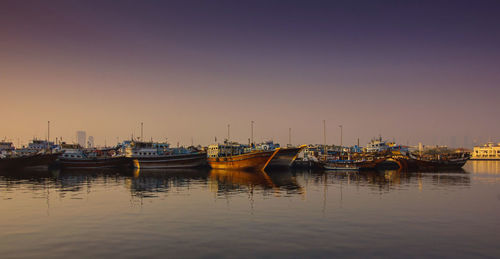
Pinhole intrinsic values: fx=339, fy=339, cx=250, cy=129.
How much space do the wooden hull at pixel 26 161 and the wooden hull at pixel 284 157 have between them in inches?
2235

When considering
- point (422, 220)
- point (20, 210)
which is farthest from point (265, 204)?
point (20, 210)

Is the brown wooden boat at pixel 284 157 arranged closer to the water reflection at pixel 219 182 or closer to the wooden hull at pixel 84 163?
the water reflection at pixel 219 182

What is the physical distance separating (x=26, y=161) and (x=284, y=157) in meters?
63.7

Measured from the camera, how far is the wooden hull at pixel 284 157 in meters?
76.9

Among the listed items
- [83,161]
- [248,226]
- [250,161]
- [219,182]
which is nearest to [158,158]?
[83,161]

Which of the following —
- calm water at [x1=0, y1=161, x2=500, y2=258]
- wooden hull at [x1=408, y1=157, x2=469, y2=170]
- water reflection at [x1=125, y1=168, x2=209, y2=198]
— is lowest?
wooden hull at [x1=408, y1=157, x2=469, y2=170]

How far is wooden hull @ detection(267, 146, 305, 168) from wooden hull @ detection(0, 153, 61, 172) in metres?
A: 56.8

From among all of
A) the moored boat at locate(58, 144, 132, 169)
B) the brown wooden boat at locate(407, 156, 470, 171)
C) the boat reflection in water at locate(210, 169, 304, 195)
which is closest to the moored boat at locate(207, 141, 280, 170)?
the boat reflection in water at locate(210, 169, 304, 195)

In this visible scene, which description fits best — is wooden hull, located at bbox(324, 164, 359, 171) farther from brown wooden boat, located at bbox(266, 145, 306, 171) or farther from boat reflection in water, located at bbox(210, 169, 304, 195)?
boat reflection in water, located at bbox(210, 169, 304, 195)

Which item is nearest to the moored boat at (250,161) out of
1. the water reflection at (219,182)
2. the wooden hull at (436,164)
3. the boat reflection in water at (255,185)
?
the water reflection at (219,182)

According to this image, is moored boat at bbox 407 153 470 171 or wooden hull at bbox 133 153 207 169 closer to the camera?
wooden hull at bbox 133 153 207 169

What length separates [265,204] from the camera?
27.6 m

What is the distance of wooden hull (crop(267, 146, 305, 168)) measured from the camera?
252 ft

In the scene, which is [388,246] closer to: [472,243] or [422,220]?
[472,243]
